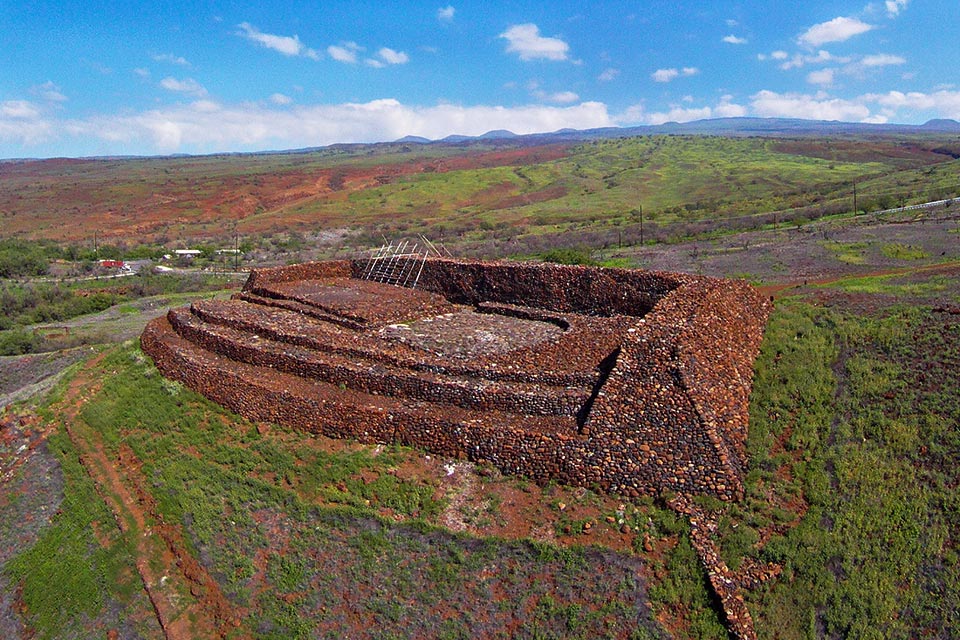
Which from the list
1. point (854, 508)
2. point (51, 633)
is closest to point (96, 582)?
point (51, 633)

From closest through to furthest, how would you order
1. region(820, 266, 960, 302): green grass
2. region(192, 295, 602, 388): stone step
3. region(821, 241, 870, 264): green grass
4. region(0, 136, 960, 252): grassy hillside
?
region(192, 295, 602, 388): stone step, region(820, 266, 960, 302): green grass, region(821, 241, 870, 264): green grass, region(0, 136, 960, 252): grassy hillside

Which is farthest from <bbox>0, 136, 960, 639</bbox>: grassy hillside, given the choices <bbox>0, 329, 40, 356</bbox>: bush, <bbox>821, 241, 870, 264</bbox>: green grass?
<bbox>0, 329, 40, 356</bbox>: bush

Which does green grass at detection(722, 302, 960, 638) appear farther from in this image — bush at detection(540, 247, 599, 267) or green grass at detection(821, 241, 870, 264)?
bush at detection(540, 247, 599, 267)

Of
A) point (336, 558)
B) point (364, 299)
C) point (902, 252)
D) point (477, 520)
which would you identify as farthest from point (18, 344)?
point (902, 252)

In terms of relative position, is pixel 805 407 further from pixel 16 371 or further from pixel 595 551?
pixel 16 371

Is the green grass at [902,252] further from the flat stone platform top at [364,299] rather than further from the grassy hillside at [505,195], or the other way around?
the flat stone platform top at [364,299]

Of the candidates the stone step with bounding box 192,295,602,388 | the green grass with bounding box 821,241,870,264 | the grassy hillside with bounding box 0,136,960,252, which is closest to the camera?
the stone step with bounding box 192,295,602,388

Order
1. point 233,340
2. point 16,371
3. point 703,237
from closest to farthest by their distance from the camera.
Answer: point 233,340 < point 16,371 < point 703,237
